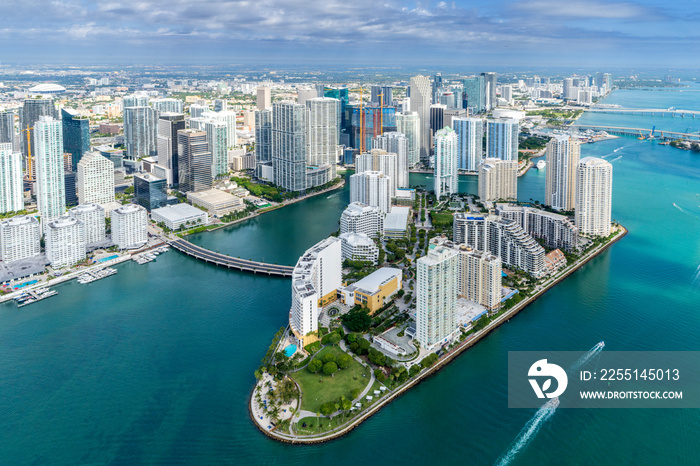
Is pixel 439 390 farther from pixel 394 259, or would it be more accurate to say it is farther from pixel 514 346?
pixel 394 259

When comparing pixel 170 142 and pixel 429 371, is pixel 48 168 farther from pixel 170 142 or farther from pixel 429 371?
pixel 429 371

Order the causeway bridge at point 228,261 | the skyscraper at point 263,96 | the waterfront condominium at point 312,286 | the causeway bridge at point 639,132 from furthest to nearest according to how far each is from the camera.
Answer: the skyscraper at point 263,96 → the causeway bridge at point 639,132 → the causeway bridge at point 228,261 → the waterfront condominium at point 312,286

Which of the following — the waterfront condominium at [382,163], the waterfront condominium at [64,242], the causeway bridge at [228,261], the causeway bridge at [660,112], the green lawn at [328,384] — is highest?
the causeway bridge at [660,112]

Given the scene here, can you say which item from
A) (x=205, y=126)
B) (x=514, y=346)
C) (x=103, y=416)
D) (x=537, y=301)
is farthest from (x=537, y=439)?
(x=205, y=126)

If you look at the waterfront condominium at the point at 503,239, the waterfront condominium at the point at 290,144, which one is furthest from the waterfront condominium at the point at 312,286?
the waterfront condominium at the point at 290,144

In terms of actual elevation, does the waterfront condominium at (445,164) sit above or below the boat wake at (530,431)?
above

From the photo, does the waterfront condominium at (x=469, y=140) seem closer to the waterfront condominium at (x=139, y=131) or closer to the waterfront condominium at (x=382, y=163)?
the waterfront condominium at (x=382, y=163)
